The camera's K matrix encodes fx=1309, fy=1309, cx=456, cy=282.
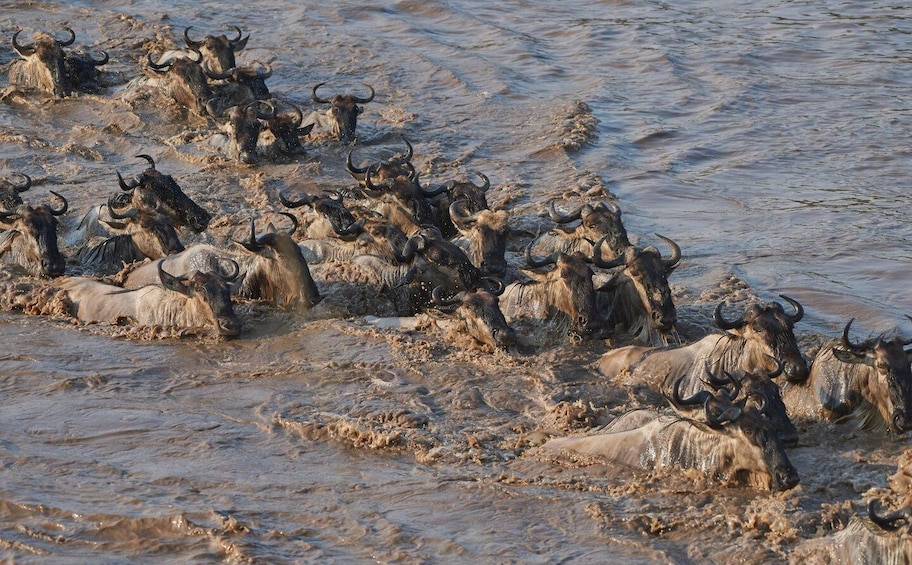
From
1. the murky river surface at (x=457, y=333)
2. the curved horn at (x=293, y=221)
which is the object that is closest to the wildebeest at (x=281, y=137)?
the murky river surface at (x=457, y=333)

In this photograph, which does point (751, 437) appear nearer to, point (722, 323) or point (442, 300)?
point (722, 323)

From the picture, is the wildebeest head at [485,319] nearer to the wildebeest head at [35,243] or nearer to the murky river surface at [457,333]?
the murky river surface at [457,333]

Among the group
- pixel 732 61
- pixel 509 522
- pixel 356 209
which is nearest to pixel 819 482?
pixel 509 522

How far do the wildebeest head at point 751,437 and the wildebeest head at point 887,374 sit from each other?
1084mm

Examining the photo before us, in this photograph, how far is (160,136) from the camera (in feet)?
54.3

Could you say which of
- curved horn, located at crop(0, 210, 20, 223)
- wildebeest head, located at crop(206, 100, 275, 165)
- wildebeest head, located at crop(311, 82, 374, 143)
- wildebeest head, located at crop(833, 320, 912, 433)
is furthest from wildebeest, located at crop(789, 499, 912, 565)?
wildebeest head, located at crop(311, 82, 374, 143)

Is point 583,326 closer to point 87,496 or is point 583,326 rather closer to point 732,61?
point 87,496

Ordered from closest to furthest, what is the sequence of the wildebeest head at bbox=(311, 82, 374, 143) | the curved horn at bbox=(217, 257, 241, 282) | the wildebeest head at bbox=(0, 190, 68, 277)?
the curved horn at bbox=(217, 257, 241, 282), the wildebeest head at bbox=(0, 190, 68, 277), the wildebeest head at bbox=(311, 82, 374, 143)

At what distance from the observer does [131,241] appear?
12438mm

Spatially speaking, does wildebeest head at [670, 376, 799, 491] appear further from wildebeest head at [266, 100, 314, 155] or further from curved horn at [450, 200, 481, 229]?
wildebeest head at [266, 100, 314, 155]

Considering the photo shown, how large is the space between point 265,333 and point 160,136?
20.9 feet

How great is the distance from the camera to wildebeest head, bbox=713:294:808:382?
30.7 feet

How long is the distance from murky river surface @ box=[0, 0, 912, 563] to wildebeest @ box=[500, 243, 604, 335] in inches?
11.3

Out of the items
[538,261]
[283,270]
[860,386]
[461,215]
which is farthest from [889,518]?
[461,215]
